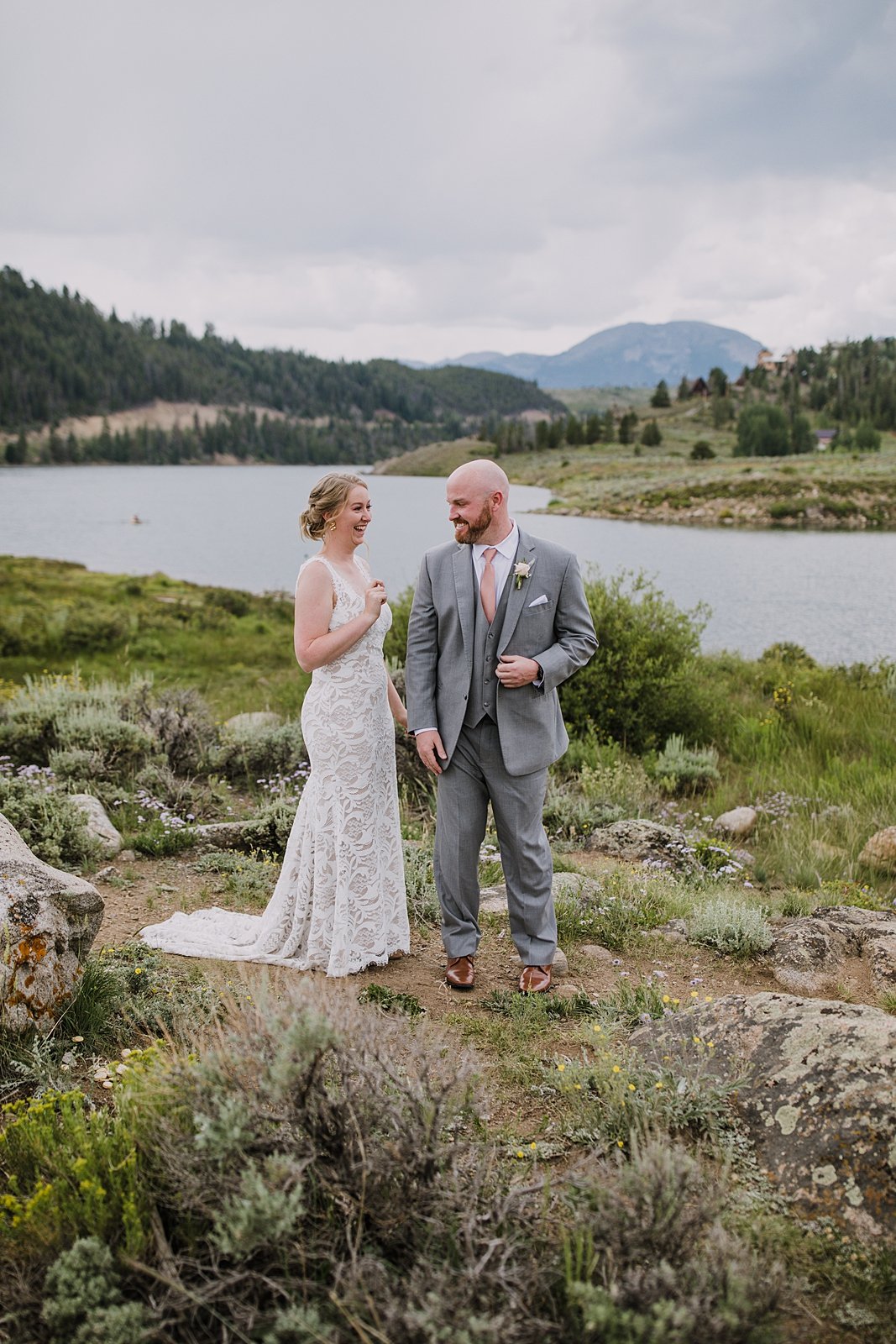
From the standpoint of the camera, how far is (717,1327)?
181 cm

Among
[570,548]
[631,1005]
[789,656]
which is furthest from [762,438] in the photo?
[631,1005]

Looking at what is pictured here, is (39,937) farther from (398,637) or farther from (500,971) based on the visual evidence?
(398,637)

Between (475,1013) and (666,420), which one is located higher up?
(666,420)

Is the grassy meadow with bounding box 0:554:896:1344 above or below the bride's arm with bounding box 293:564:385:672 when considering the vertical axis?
below

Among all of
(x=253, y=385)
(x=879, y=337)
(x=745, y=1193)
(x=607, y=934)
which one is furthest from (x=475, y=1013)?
(x=253, y=385)

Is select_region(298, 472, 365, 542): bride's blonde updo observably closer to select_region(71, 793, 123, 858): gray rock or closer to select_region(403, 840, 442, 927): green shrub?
select_region(403, 840, 442, 927): green shrub

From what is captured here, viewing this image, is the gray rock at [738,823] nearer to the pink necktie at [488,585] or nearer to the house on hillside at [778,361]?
the pink necktie at [488,585]

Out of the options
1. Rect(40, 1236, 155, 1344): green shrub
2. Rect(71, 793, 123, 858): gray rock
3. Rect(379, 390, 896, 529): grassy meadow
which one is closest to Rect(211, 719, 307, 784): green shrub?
Rect(71, 793, 123, 858): gray rock

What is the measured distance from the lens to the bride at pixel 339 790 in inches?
174

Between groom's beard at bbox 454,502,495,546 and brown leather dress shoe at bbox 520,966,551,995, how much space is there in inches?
82.7

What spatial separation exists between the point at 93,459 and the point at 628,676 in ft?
434

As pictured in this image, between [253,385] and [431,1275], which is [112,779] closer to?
[431,1275]

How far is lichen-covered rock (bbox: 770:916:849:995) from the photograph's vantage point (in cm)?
428

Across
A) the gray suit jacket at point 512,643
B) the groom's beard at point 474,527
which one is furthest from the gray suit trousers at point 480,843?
the groom's beard at point 474,527
